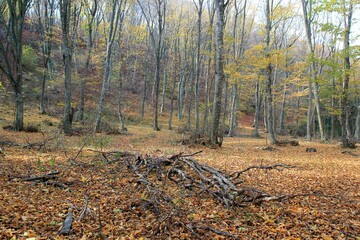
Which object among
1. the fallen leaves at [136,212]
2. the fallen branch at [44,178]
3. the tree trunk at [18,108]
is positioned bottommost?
the fallen leaves at [136,212]

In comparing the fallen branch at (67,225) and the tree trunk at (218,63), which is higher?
the tree trunk at (218,63)

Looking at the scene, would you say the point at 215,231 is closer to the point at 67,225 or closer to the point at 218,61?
the point at 67,225

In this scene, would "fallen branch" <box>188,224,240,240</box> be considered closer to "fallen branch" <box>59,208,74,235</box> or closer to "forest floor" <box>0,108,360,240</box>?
"forest floor" <box>0,108,360,240</box>

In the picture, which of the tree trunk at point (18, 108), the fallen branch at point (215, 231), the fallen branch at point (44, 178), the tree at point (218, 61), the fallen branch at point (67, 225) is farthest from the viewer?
the tree trunk at point (18, 108)

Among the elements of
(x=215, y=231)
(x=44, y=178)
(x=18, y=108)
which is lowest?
(x=215, y=231)

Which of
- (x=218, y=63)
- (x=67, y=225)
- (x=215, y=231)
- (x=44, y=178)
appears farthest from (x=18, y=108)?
(x=215, y=231)

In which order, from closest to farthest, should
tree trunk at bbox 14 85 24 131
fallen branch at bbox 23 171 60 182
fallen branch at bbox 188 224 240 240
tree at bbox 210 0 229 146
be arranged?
1. fallen branch at bbox 188 224 240 240
2. fallen branch at bbox 23 171 60 182
3. tree at bbox 210 0 229 146
4. tree trunk at bbox 14 85 24 131

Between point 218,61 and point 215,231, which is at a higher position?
point 218,61

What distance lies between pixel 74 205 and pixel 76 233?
77 cm

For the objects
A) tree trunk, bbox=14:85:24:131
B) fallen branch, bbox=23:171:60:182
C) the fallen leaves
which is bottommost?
the fallen leaves

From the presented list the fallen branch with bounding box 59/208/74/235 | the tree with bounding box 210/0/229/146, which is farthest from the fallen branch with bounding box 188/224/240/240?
the tree with bounding box 210/0/229/146

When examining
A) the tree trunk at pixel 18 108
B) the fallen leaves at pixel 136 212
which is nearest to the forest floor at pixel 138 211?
the fallen leaves at pixel 136 212

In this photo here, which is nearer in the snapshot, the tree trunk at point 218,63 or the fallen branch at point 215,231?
the fallen branch at point 215,231

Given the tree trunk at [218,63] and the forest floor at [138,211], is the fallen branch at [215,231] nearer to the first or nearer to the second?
the forest floor at [138,211]
